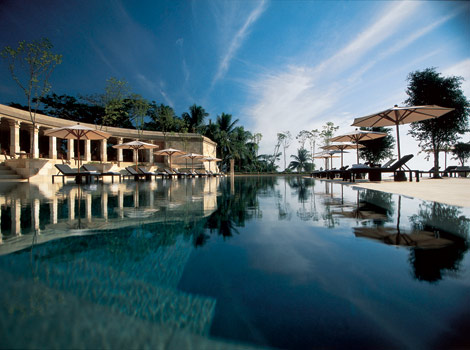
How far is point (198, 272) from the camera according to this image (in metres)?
1.34

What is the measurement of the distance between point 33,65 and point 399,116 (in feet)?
73.8

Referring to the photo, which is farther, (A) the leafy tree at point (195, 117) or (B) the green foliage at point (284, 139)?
(B) the green foliage at point (284, 139)

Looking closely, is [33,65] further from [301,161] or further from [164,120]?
[301,161]

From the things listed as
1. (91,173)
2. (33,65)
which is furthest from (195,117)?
(91,173)

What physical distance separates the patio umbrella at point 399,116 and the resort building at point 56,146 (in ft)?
58.8

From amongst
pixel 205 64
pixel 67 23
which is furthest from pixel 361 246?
pixel 205 64

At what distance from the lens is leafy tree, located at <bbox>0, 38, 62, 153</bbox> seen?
51.4 ft

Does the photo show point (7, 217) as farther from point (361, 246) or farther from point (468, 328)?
point (468, 328)

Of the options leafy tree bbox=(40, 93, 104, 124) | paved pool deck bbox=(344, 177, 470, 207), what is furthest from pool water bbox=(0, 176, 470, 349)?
leafy tree bbox=(40, 93, 104, 124)

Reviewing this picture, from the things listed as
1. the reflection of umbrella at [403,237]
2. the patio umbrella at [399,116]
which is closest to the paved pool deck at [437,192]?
the reflection of umbrella at [403,237]

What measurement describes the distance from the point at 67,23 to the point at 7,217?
4476cm

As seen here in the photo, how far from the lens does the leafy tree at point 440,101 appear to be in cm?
1770

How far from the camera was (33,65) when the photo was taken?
16.2 meters

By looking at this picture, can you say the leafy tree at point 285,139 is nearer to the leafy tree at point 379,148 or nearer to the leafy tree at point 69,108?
the leafy tree at point 379,148
